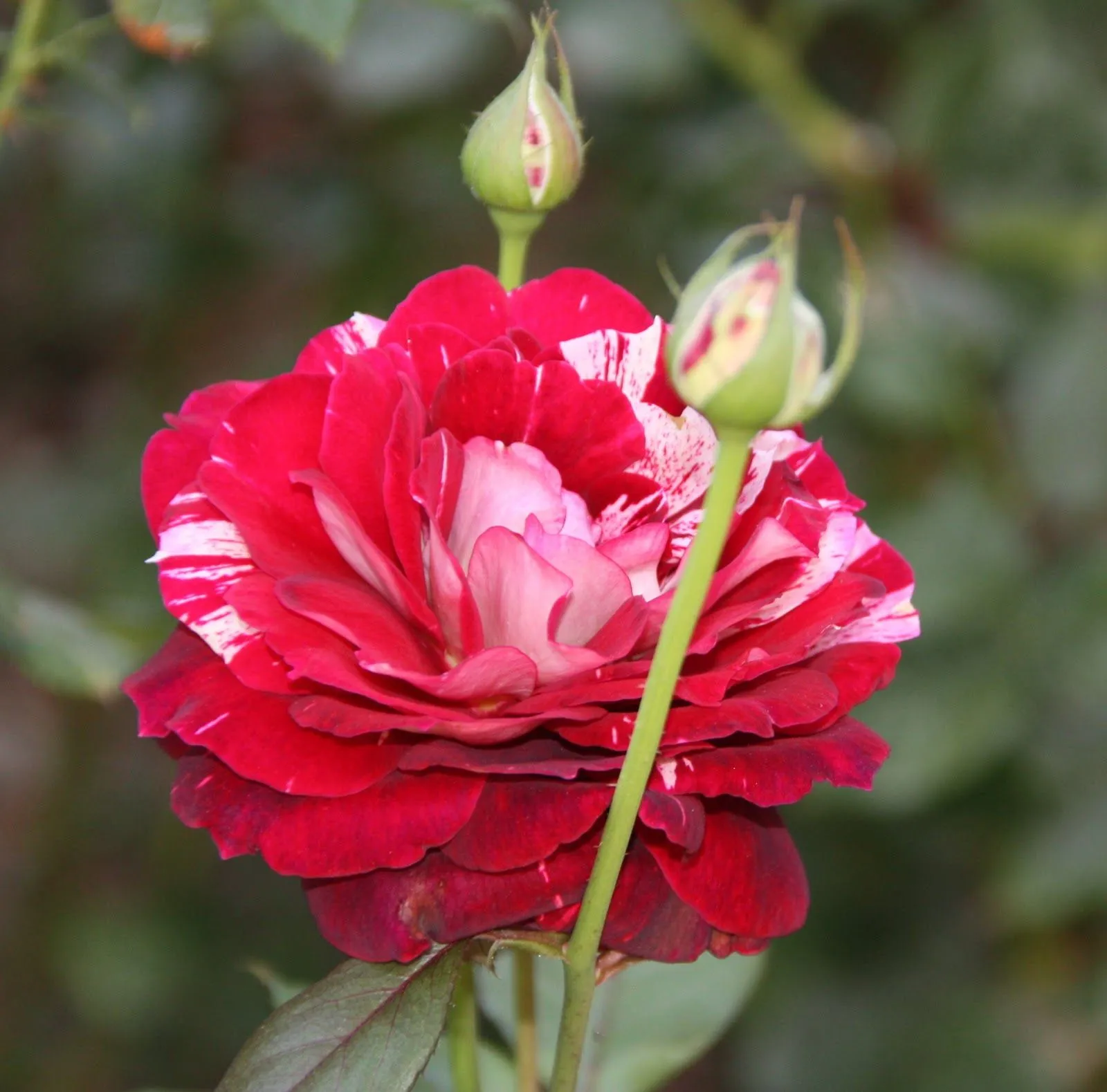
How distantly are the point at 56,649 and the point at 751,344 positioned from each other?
47 centimetres

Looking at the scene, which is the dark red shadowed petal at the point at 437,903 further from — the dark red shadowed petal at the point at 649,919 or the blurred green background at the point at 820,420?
the blurred green background at the point at 820,420

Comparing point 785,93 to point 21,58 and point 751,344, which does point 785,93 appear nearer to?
point 21,58

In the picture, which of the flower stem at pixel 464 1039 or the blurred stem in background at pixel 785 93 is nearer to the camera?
the flower stem at pixel 464 1039

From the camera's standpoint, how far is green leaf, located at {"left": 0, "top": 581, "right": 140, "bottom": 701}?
0.68 metres

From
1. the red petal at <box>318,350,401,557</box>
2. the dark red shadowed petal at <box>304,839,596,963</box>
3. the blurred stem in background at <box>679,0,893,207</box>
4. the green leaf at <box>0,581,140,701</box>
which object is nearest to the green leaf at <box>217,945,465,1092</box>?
the dark red shadowed petal at <box>304,839,596,963</box>

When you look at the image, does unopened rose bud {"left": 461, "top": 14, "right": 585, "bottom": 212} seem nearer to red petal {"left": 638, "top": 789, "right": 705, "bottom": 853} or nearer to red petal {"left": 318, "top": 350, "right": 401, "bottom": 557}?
red petal {"left": 318, "top": 350, "right": 401, "bottom": 557}

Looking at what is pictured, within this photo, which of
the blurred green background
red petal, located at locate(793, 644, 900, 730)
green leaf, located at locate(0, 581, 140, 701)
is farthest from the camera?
the blurred green background

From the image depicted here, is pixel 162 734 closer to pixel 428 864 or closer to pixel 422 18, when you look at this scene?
pixel 428 864

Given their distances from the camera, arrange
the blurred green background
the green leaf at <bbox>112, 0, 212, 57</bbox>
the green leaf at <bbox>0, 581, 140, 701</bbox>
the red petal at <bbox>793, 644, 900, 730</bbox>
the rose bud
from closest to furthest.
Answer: the rose bud
the red petal at <bbox>793, 644, 900, 730</bbox>
the green leaf at <bbox>112, 0, 212, 57</bbox>
the green leaf at <bbox>0, 581, 140, 701</bbox>
the blurred green background

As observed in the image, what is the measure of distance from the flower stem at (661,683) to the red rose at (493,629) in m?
0.01

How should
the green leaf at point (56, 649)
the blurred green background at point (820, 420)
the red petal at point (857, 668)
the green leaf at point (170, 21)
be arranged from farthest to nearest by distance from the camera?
1. the blurred green background at point (820, 420)
2. the green leaf at point (56, 649)
3. the green leaf at point (170, 21)
4. the red petal at point (857, 668)

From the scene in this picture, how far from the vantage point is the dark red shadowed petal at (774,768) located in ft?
1.29

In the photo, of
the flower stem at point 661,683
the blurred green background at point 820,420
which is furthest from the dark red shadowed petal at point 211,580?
the blurred green background at point 820,420

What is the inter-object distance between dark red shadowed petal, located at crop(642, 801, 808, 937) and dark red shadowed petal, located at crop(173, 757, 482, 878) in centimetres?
6
